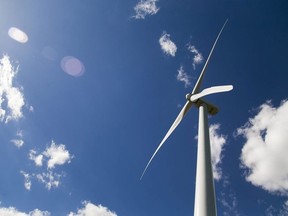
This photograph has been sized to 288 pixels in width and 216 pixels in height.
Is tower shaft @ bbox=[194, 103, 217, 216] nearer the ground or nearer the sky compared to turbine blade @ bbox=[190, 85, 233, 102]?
nearer the ground

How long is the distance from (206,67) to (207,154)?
17.8 meters

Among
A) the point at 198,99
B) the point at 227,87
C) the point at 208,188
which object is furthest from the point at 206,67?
the point at 208,188

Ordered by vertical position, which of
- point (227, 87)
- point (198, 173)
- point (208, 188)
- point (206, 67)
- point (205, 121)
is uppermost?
point (206, 67)

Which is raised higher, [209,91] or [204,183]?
[209,91]

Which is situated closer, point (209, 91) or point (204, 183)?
point (204, 183)

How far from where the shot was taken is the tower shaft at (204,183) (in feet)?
42.3

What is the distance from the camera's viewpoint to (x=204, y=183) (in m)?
14.4

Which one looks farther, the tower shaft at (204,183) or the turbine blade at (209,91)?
the turbine blade at (209,91)

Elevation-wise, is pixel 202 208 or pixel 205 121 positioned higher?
pixel 205 121

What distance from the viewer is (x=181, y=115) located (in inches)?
1169

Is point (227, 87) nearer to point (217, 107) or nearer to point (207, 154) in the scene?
point (217, 107)

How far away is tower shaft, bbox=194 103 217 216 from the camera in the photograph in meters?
12.9

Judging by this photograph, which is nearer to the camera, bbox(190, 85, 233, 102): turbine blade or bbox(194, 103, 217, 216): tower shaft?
bbox(194, 103, 217, 216): tower shaft

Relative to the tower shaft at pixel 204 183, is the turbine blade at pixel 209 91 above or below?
above
